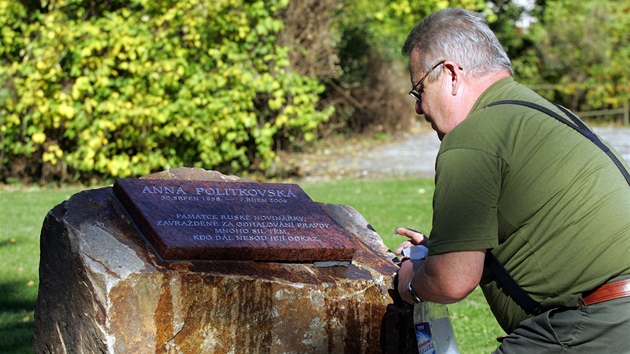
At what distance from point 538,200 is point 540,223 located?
0.07 metres

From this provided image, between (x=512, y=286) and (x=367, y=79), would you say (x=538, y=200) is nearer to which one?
(x=512, y=286)

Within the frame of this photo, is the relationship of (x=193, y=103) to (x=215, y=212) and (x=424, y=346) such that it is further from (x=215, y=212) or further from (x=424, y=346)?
(x=424, y=346)

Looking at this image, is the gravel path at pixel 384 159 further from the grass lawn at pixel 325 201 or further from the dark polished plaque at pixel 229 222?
the dark polished plaque at pixel 229 222

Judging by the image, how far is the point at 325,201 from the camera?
9281 mm

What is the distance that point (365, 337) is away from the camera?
3.36m

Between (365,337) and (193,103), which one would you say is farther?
(193,103)

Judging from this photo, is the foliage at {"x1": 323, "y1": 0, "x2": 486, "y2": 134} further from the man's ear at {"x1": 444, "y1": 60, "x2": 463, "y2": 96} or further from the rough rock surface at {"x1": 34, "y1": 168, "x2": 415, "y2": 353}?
the man's ear at {"x1": 444, "y1": 60, "x2": 463, "y2": 96}

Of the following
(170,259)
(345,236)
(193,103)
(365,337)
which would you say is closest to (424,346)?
(365,337)

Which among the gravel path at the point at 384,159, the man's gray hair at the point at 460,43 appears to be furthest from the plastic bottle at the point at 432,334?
the gravel path at the point at 384,159

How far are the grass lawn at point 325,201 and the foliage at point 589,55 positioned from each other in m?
7.50

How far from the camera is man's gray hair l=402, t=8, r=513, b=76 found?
263 centimetres

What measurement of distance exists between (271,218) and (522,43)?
728 inches

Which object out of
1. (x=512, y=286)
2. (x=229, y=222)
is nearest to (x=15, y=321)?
(x=229, y=222)

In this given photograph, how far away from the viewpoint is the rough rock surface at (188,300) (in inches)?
117
